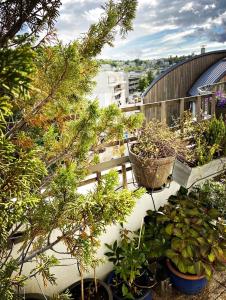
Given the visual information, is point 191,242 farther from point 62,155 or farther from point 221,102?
point 221,102

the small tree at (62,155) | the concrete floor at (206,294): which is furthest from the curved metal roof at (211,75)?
the small tree at (62,155)

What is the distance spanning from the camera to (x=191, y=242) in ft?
8.20

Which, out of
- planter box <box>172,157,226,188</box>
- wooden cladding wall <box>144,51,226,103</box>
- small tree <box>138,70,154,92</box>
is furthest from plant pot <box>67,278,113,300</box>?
small tree <box>138,70,154,92</box>

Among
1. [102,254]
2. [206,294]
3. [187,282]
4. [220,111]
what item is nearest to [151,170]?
[102,254]

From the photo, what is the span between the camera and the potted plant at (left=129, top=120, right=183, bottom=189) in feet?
6.92

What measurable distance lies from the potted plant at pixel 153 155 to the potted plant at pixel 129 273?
2.02 ft

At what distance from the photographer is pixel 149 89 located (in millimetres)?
10211

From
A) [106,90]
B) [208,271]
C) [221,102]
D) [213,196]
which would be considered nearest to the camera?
[208,271]

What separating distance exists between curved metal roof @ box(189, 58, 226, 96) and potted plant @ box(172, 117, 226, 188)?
31.1 ft

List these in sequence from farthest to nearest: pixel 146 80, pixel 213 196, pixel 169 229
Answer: pixel 146 80 → pixel 213 196 → pixel 169 229

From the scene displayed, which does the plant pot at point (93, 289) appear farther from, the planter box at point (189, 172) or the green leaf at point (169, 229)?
the planter box at point (189, 172)

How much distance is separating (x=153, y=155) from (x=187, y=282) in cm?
142

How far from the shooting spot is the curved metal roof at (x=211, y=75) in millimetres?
11577

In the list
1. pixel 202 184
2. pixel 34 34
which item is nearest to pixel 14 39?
pixel 34 34
